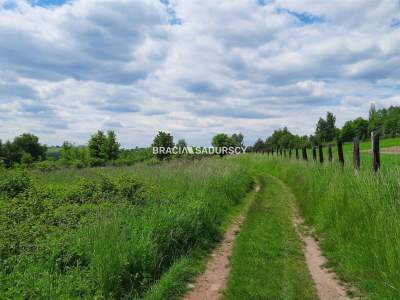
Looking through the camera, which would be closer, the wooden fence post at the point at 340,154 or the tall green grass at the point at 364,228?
the tall green grass at the point at 364,228

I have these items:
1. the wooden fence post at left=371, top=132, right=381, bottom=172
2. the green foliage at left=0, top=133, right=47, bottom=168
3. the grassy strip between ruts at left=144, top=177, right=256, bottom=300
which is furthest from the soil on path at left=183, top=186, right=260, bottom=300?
the green foliage at left=0, top=133, right=47, bottom=168

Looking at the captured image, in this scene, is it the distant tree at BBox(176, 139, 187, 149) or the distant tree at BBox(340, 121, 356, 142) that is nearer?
the distant tree at BBox(176, 139, 187, 149)

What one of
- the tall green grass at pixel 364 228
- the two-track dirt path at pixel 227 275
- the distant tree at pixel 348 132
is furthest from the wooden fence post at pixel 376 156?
the distant tree at pixel 348 132

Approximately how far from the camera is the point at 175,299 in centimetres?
509

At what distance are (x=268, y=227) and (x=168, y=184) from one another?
4100mm

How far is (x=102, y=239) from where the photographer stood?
5539mm

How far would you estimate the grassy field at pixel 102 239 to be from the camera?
4.69 metres

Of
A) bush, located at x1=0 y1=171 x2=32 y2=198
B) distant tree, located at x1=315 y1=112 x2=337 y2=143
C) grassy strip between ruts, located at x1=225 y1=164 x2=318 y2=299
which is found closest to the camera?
grassy strip between ruts, located at x1=225 y1=164 x2=318 y2=299

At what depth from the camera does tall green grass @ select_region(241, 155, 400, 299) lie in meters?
5.02

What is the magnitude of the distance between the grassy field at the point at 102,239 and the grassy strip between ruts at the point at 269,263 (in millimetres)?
864

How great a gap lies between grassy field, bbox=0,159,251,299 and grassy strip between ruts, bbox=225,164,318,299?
0.86 m

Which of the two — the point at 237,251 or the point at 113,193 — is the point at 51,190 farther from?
the point at 237,251

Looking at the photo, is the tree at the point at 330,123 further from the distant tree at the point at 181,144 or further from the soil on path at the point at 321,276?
the soil on path at the point at 321,276

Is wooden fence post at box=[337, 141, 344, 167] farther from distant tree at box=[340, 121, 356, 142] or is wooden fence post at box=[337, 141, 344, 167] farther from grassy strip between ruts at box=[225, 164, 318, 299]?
distant tree at box=[340, 121, 356, 142]
